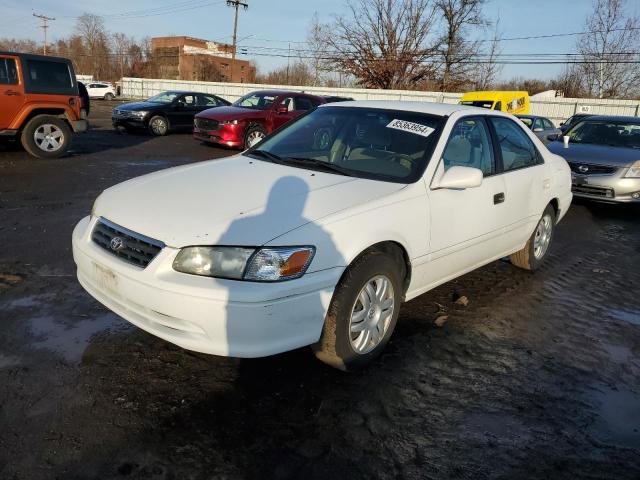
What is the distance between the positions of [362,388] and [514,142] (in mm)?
2851

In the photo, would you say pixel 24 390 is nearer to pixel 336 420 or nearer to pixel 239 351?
pixel 239 351

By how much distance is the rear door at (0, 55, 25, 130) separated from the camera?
9.59 metres

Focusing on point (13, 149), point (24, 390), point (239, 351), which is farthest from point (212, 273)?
point (13, 149)

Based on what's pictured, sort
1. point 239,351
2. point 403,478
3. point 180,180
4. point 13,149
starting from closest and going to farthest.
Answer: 1. point 403,478
2. point 239,351
3. point 180,180
4. point 13,149

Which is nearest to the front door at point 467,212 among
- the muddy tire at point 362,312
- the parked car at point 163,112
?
the muddy tire at point 362,312

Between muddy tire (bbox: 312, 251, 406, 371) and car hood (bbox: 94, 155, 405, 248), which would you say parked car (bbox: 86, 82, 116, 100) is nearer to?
car hood (bbox: 94, 155, 405, 248)

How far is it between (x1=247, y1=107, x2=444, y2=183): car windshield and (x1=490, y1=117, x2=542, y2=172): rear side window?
2.80 feet

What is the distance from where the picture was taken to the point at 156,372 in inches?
117

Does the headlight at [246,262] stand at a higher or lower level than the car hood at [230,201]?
lower

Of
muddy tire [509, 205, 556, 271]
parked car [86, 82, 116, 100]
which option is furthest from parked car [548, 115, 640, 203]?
parked car [86, 82, 116, 100]

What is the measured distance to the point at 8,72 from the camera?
9.64 metres

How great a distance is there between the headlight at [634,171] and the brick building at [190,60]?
64216 mm

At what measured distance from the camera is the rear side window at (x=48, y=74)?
9.95 meters

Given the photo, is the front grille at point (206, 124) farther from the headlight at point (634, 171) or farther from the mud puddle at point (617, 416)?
the mud puddle at point (617, 416)
